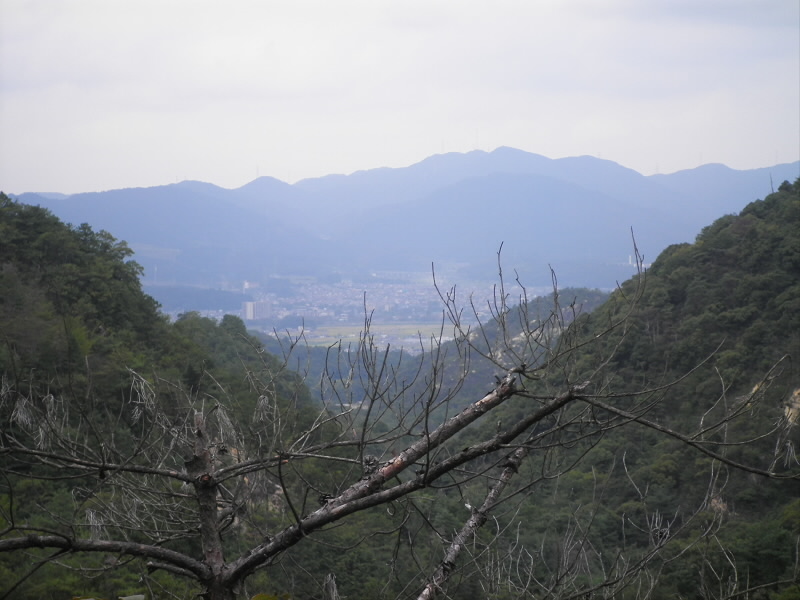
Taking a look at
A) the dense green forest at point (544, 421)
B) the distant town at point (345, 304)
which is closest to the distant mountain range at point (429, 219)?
the distant town at point (345, 304)

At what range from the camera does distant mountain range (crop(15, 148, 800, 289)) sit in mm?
102562

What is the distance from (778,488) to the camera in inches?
533

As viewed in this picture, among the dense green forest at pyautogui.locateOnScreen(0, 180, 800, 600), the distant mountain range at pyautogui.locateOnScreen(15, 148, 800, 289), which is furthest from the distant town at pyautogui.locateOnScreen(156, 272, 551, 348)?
the dense green forest at pyautogui.locateOnScreen(0, 180, 800, 600)

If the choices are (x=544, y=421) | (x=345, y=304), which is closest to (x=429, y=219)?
(x=345, y=304)

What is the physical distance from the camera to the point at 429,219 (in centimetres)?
13100

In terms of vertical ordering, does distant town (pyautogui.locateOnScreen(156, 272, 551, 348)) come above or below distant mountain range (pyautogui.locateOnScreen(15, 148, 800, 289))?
below

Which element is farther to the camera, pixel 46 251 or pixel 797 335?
pixel 46 251

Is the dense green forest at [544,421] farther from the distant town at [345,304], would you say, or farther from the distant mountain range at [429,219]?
the distant mountain range at [429,219]

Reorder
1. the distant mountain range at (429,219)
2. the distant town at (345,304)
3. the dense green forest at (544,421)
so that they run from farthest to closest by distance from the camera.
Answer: the distant mountain range at (429,219), the distant town at (345,304), the dense green forest at (544,421)

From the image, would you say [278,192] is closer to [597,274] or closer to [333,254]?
[333,254]

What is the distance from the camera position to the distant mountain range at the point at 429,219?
336 ft

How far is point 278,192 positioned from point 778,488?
157 m

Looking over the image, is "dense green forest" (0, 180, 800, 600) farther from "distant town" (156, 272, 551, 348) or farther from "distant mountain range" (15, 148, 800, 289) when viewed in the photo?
"distant mountain range" (15, 148, 800, 289)

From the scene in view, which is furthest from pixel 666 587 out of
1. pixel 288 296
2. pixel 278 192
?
pixel 278 192
